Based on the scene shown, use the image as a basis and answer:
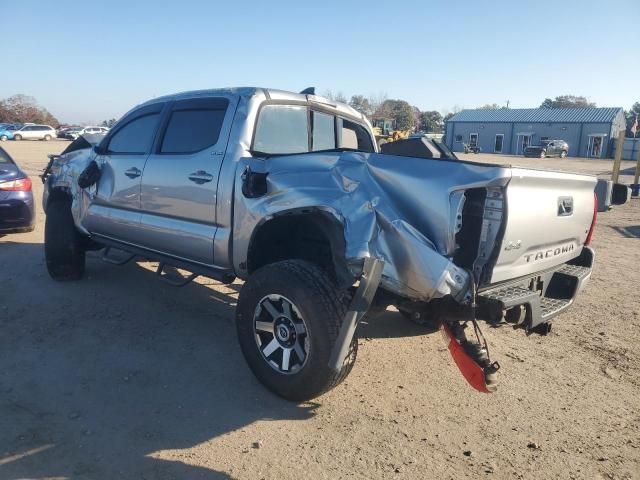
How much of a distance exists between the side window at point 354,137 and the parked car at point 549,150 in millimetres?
48331

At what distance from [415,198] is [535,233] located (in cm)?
82

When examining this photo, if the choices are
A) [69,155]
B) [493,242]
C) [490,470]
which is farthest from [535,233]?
[69,155]

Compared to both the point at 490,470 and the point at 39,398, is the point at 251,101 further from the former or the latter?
the point at 490,470

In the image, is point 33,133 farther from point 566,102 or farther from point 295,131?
point 566,102

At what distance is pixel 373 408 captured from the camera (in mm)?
3430

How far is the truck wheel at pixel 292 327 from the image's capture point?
10.3 feet

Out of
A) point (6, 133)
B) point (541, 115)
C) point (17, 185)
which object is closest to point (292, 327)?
point (17, 185)

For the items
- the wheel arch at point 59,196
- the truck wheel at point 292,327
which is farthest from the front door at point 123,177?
the truck wheel at point 292,327

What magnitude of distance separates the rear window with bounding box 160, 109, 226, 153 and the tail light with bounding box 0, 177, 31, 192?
13.9 feet

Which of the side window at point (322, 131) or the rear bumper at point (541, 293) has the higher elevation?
the side window at point (322, 131)

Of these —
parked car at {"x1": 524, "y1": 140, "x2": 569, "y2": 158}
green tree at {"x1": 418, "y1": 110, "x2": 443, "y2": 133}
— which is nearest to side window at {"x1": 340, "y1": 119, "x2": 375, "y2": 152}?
parked car at {"x1": 524, "y1": 140, "x2": 569, "y2": 158}

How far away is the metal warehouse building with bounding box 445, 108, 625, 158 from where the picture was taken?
53.9 meters

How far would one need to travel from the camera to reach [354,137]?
17.4 ft

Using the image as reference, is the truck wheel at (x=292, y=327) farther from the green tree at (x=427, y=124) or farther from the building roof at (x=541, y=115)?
the green tree at (x=427, y=124)
